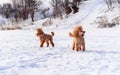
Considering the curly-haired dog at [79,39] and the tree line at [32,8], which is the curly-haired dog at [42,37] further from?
the tree line at [32,8]

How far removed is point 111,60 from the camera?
626 centimetres

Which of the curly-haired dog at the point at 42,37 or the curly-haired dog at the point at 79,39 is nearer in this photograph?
the curly-haired dog at the point at 79,39

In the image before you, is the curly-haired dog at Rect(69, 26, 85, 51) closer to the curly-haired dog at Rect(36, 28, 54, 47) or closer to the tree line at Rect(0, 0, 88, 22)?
the curly-haired dog at Rect(36, 28, 54, 47)

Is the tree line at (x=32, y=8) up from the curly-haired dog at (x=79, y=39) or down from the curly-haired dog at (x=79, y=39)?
up

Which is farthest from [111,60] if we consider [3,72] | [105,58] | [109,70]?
[3,72]

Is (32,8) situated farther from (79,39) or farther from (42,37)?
(79,39)

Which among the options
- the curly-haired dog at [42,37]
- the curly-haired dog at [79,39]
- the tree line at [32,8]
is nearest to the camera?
the curly-haired dog at [79,39]

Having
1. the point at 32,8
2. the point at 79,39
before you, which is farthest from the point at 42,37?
the point at 32,8

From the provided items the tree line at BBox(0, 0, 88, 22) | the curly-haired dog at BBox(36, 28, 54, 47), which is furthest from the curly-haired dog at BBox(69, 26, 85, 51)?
the tree line at BBox(0, 0, 88, 22)

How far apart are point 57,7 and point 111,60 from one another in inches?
818

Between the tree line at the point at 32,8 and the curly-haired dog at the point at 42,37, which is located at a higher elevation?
the tree line at the point at 32,8

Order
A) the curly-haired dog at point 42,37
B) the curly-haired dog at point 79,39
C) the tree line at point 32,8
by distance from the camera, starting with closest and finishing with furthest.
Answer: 1. the curly-haired dog at point 79,39
2. the curly-haired dog at point 42,37
3. the tree line at point 32,8

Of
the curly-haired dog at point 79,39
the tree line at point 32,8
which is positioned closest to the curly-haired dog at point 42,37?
the curly-haired dog at point 79,39

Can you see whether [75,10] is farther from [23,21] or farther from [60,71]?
[60,71]
